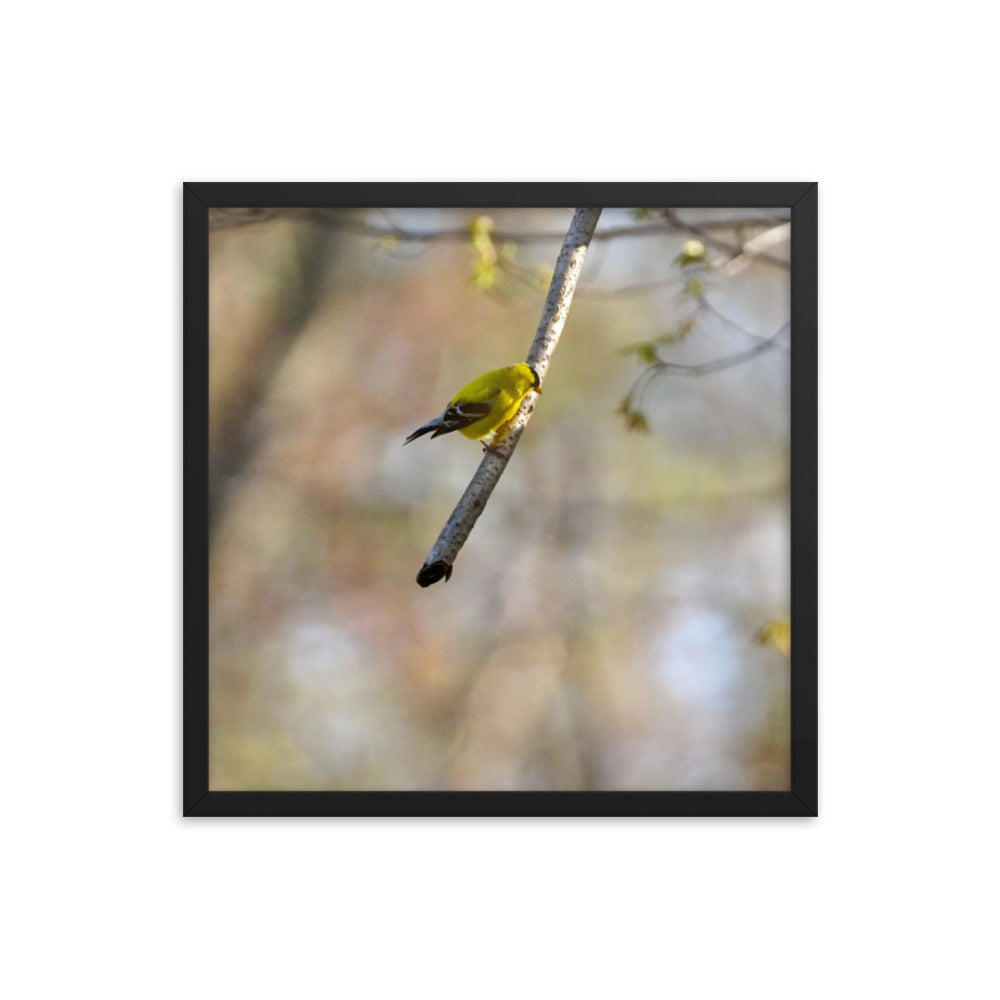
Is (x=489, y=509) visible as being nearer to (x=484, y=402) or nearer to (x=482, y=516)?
(x=482, y=516)

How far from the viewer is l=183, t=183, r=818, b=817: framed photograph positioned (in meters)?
2.55

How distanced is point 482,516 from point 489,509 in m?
0.02

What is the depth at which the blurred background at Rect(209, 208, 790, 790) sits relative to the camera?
2553mm

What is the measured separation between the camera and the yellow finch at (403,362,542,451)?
255cm

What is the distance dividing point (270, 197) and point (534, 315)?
1.90 ft

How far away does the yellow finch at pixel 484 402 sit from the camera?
2.55m

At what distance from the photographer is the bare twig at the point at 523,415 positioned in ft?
8.37

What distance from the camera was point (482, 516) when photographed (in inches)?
101

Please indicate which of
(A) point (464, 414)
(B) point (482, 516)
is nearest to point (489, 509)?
(B) point (482, 516)

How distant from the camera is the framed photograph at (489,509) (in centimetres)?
255
